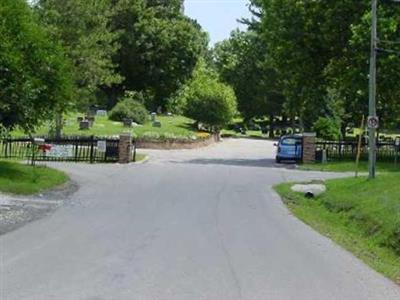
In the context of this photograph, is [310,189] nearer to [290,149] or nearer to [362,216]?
[362,216]

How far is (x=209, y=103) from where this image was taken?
77312 mm

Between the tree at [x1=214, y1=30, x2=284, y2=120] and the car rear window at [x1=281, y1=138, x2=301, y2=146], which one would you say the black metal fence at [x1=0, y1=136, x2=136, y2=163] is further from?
the tree at [x1=214, y1=30, x2=284, y2=120]

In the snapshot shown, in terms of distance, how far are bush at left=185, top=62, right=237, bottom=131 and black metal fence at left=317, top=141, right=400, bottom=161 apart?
3035 cm

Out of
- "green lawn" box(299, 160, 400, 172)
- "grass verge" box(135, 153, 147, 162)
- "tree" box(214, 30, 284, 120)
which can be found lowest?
"grass verge" box(135, 153, 147, 162)

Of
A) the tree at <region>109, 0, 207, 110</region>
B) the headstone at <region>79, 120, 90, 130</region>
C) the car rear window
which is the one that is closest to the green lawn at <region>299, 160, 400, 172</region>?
the car rear window

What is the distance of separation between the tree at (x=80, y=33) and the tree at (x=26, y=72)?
16.9 meters

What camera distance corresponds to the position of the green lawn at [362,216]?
47.4 feet

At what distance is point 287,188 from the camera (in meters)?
27.5

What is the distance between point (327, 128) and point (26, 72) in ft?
161

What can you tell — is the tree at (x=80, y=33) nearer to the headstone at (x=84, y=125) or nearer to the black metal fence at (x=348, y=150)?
the headstone at (x=84, y=125)

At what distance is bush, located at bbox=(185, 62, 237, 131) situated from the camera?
7700 centimetres

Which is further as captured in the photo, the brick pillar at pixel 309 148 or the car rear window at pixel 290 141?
the car rear window at pixel 290 141

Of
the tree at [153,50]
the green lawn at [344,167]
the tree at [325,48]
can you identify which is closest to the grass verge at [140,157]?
the green lawn at [344,167]

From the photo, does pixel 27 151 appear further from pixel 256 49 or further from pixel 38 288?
pixel 256 49
